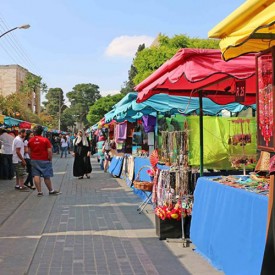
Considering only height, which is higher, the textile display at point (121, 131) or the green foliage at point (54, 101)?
the green foliage at point (54, 101)

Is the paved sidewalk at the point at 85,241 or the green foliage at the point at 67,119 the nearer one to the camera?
the paved sidewalk at the point at 85,241

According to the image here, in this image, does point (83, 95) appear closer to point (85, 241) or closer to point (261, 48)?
point (85, 241)

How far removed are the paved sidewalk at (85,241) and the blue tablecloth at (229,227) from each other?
0.35 m

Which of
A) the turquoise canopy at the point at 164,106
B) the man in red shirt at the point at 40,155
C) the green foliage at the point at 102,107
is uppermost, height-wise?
the green foliage at the point at 102,107

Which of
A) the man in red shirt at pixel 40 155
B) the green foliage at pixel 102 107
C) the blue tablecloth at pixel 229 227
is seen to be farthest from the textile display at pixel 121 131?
the green foliage at pixel 102 107

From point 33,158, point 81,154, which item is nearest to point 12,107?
point 81,154

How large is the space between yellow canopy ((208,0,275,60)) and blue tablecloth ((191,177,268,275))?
135cm

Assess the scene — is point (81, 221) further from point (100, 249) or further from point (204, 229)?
point (204, 229)

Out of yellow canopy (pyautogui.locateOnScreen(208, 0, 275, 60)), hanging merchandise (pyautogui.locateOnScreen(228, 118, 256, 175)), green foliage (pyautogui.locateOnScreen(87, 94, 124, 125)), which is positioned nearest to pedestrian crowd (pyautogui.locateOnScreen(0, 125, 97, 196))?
hanging merchandise (pyautogui.locateOnScreen(228, 118, 256, 175))

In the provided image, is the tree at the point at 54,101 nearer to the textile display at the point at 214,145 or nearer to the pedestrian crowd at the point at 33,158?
the pedestrian crowd at the point at 33,158

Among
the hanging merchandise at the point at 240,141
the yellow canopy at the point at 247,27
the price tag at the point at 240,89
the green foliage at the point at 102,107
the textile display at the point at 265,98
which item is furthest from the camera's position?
the green foliage at the point at 102,107

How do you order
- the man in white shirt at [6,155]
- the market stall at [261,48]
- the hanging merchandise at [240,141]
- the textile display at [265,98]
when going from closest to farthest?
the market stall at [261,48] → the textile display at [265,98] → the hanging merchandise at [240,141] → the man in white shirt at [6,155]

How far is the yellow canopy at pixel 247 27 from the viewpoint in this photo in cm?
284

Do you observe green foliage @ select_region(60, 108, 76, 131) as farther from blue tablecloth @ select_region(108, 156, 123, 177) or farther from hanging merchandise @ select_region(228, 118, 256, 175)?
hanging merchandise @ select_region(228, 118, 256, 175)
